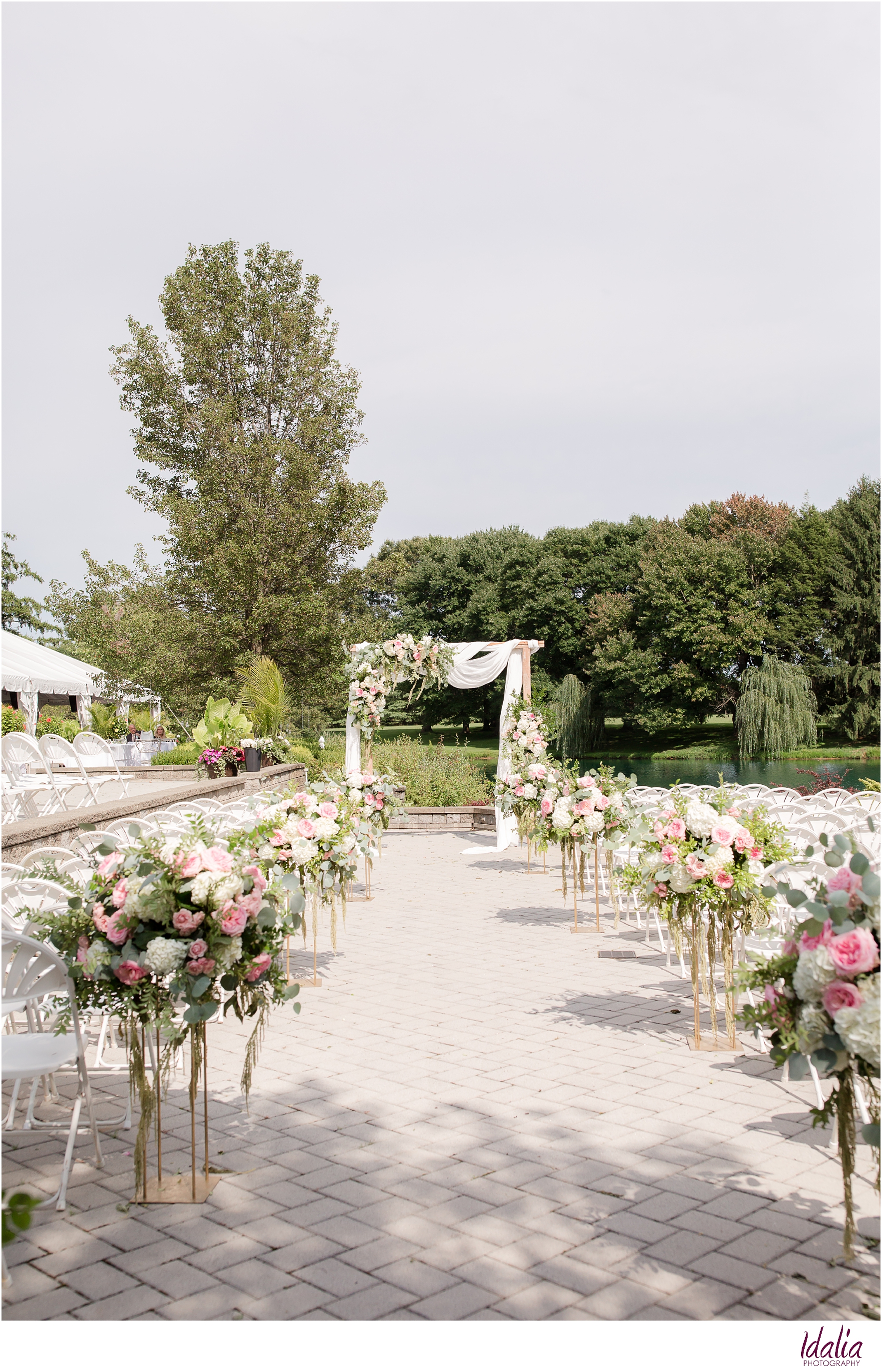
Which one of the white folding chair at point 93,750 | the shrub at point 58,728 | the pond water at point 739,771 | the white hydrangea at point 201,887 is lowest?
the pond water at point 739,771

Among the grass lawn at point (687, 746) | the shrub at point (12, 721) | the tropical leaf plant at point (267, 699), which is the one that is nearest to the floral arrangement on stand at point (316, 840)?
the tropical leaf plant at point (267, 699)

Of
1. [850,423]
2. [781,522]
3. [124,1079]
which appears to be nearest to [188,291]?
[850,423]

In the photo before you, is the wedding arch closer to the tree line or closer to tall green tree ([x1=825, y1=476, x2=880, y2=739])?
the tree line

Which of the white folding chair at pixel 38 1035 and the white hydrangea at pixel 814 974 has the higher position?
the white hydrangea at pixel 814 974

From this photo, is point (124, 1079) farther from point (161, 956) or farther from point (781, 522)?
point (781, 522)

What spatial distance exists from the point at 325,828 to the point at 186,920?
8.67ft

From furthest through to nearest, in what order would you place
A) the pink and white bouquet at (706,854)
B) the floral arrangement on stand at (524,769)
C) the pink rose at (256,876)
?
the floral arrangement on stand at (524,769) → the pink and white bouquet at (706,854) → the pink rose at (256,876)

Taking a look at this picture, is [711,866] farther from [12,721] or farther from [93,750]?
[12,721]

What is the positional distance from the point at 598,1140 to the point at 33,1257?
198cm

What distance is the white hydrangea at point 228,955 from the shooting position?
9.57 feet

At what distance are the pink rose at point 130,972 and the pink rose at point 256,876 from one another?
41 centimetres

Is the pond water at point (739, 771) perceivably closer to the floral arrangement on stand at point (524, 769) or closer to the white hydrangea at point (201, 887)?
the floral arrangement on stand at point (524, 769)

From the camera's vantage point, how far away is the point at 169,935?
294 cm
